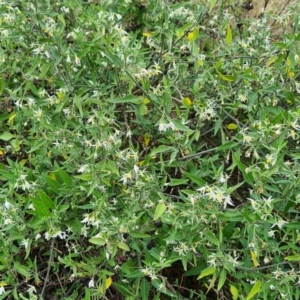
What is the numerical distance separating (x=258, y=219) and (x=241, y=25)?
163 cm

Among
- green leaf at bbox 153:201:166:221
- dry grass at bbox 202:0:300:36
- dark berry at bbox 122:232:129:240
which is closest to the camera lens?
green leaf at bbox 153:201:166:221

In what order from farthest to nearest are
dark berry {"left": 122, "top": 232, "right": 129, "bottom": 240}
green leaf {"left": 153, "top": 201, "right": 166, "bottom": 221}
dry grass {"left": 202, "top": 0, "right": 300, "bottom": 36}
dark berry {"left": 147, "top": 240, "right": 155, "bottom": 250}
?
dry grass {"left": 202, "top": 0, "right": 300, "bottom": 36} → dark berry {"left": 147, "top": 240, "right": 155, "bottom": 250} → dark berry {"left": 122, "top": 232, "right": 129, "bottom": 240} → green leaf {"left": 153, "top": 201, "right": 166, "bottom": 221}

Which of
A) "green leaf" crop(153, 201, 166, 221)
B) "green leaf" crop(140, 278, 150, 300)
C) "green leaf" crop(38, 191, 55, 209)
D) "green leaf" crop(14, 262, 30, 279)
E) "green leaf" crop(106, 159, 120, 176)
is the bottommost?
"green leaf" crop(14, 262, 30, 279)

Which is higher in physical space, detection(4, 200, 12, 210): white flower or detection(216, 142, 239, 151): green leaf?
detection(216, 142, 239, 151): green leaf

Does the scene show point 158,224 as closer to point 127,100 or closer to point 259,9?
point 127,100

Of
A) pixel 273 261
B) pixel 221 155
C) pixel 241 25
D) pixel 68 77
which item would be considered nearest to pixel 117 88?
pixel 68 77

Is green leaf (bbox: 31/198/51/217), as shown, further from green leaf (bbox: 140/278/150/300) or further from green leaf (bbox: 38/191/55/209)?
green leaf (bbox: 140/278/150/300)

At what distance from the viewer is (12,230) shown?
1.93 m

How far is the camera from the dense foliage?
1808 millimetres

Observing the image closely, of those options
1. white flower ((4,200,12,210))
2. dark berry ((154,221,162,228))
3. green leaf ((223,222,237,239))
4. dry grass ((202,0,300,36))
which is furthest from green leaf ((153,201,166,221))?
dry grass ((202,0,300,36))

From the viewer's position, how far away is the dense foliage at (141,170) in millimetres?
1808

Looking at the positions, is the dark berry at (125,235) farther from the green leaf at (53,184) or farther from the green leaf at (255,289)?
the green leaf at (255,289)

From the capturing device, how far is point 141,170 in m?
1.95

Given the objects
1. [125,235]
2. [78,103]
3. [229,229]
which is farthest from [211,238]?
[78,103]
